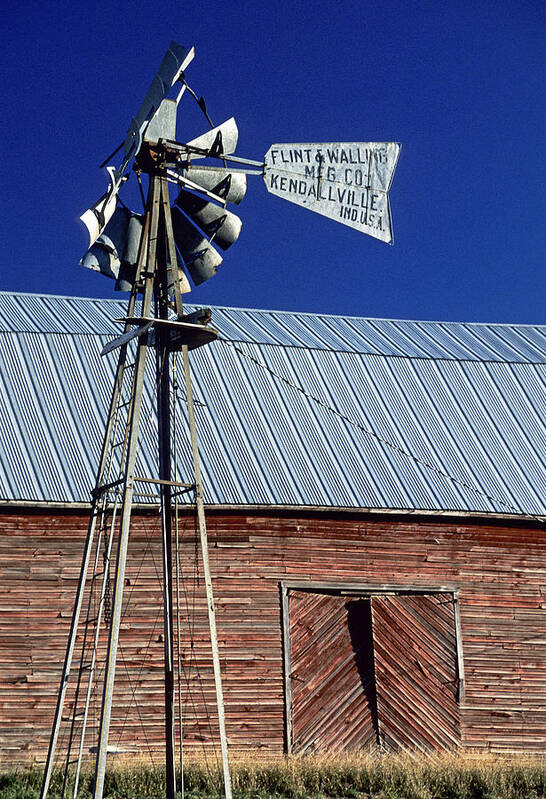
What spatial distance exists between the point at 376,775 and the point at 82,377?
7.61 meters

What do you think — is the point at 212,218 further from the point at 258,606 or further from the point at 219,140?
the point at 258,606

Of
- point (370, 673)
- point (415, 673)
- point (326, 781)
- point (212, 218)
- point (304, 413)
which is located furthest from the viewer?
point (304, 413)

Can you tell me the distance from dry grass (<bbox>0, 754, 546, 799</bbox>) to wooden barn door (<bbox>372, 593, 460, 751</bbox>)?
1.21 metres

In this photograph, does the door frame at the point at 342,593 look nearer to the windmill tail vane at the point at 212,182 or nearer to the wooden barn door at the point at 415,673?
the wooden barn door at the point at 415,673

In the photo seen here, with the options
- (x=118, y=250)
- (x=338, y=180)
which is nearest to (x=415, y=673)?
(x=338, y=180)

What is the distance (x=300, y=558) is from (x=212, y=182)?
6998 mm

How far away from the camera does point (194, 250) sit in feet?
42.3

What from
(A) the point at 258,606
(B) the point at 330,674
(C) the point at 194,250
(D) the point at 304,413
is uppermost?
(D) the point at 304,413

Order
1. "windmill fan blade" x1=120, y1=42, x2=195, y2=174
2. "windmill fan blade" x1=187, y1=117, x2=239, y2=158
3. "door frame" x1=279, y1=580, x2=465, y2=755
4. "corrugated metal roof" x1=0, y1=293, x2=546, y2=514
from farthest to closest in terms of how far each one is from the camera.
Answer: "corrugated metal roof" x1=0, y1=293, x2=546, y2=514 < "door frame" x1=279, y1=580, x2=465, y2=755 < "windmill fan blade" x1=187, y1=117, x2=239, y2=158 < "windmill fan blade" x1=120, y1=42, x2=195, y2=174

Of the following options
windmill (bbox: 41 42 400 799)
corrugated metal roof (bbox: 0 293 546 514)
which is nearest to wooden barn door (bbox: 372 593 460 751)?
corrugated metal roof (bbox: 0 293 546 514)

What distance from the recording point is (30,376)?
18750 millimetres

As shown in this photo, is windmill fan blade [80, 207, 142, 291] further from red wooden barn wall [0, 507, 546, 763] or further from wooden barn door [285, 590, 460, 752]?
wooden barn door [285, 590, 460, 752]

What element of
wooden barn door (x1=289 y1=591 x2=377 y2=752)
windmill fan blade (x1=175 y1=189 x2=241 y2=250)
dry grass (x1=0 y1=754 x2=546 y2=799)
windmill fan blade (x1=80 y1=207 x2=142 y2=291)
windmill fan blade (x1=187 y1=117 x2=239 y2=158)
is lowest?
dry grass (x1=0 y1=754 x2=546 y2=799)

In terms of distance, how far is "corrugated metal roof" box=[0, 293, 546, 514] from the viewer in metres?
17.9
